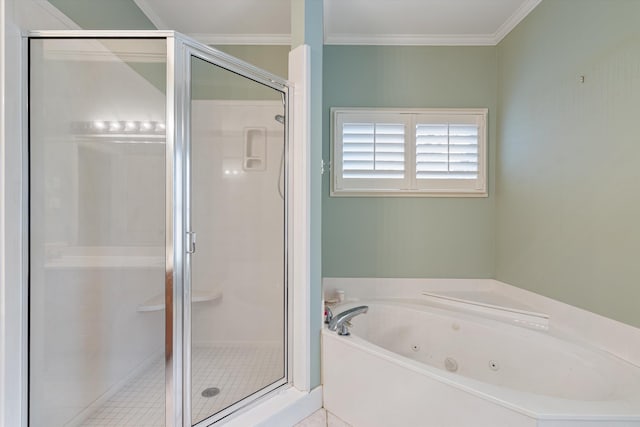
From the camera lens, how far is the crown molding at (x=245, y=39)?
2543 millimetres

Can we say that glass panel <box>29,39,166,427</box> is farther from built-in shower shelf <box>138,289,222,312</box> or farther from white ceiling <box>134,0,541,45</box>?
white ceiling <box>134,0,541,45</box>

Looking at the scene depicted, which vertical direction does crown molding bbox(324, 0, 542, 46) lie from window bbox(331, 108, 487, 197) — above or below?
above

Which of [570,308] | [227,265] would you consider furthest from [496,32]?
[227,265]

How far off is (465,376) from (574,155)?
1.36 m

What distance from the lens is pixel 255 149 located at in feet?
6.15

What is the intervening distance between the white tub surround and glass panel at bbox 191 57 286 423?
419mm

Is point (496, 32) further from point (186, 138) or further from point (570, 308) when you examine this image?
point (186, 138)

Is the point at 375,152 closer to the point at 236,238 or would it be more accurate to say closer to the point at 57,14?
the point at 236,238

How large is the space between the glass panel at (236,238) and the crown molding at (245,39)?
44.2 inches

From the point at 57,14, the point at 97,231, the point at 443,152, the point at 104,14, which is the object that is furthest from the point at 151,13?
the point at 443,152

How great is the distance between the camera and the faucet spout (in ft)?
5.72

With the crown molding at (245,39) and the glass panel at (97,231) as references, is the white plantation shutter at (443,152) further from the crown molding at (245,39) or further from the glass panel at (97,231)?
the glass panel at (97,231)

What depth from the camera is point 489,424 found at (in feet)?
3.83

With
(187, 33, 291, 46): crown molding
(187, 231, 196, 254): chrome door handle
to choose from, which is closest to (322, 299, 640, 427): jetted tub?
(187, 231, 196, 254): chrome door handle
